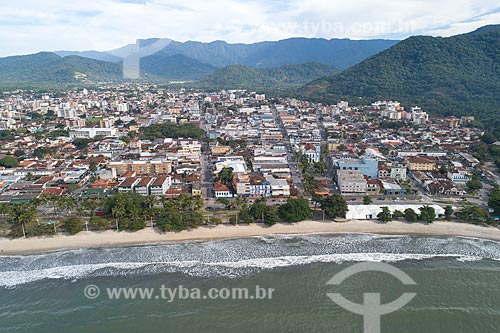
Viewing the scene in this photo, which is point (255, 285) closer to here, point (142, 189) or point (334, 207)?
point (334, 207)

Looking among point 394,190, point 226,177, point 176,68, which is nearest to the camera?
point 394,190

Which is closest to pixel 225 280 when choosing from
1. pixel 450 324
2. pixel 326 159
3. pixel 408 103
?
pixel 450 324

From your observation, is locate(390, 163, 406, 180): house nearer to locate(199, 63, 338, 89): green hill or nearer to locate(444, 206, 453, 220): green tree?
locate(444, 206, 453, 220): green tree

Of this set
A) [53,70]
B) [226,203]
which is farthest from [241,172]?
[53,70]

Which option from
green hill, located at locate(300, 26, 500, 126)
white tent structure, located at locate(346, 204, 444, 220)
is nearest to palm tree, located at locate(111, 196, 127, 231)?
white tent structure, located at locate(346, 204, 444, 220)

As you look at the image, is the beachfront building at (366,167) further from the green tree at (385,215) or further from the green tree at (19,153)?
the green tree at (19,153)

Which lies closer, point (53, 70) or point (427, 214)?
point (427, 214)
